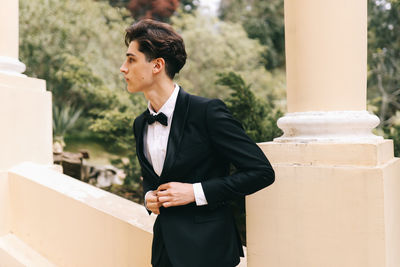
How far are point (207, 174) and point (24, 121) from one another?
288cm

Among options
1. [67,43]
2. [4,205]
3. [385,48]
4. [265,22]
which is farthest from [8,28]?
[265,22]

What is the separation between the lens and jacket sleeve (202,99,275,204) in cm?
163

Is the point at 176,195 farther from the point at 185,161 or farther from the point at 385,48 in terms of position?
the point at 385,48

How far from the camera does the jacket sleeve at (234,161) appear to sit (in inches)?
64.3

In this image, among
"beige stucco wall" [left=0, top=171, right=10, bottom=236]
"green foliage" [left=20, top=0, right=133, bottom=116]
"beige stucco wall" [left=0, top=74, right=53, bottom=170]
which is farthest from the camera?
"green foliage" [left=20, top=0, right=133, bottom=116]

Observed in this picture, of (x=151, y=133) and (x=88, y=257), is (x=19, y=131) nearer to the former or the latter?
(x=88, y=257)

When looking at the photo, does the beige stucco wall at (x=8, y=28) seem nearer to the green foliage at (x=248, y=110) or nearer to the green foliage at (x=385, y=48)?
the green foliage at (x=248, y=110)

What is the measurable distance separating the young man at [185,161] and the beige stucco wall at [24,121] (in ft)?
7.96

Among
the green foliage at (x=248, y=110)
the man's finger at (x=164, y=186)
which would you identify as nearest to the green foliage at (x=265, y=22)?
the green foliage at (x=248, y=110)

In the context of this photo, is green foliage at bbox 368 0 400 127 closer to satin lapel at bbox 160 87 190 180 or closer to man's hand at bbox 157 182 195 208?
satin lapel at bbox 160 87 190 180

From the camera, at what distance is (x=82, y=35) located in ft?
43.5

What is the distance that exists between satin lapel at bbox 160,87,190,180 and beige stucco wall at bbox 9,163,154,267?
97 centimetres

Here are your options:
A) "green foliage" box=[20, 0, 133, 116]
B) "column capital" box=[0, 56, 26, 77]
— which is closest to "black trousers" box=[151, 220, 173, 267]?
"column capital" box=[0, 56, 26, 77]

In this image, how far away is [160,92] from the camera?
1.83 m
